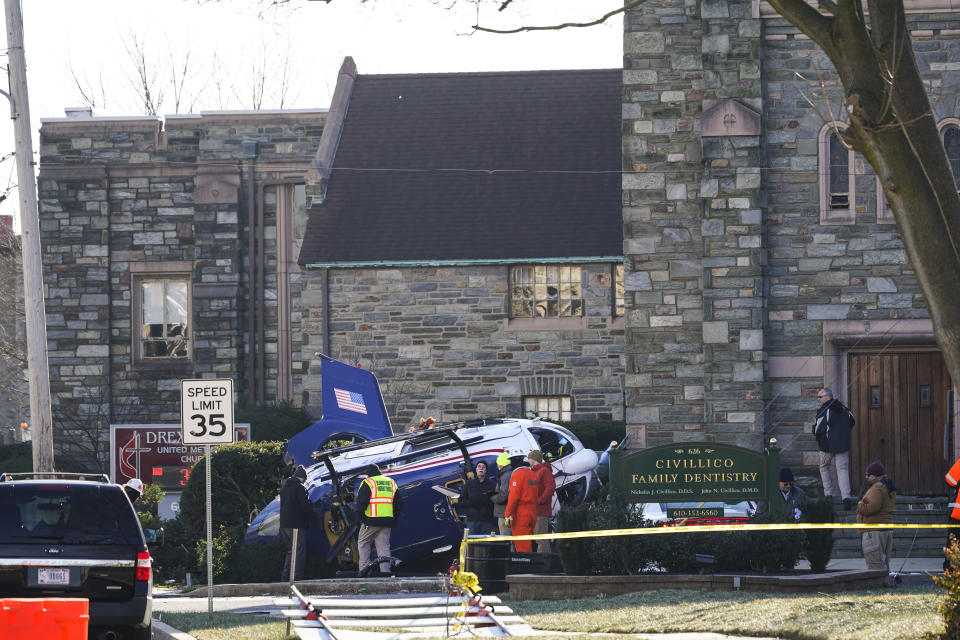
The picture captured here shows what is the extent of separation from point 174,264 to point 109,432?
146 inches

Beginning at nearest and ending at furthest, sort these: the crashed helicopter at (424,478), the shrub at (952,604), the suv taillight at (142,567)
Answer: the shrub at (952,604) → the suv taillight at (142,567) → the crashed helicopter at (424,478)

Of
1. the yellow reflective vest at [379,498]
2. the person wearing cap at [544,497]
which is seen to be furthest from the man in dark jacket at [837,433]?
the yellow reflective vest at [379,498]

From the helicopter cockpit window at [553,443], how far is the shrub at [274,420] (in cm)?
886

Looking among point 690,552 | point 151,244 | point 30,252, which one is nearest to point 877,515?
point 690,552

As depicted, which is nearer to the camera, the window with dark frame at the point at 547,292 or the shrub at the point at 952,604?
the shrub at the point at 952,604

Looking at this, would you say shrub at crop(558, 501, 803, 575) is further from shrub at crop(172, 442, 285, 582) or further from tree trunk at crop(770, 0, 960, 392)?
tree trunk at crop(770, 0, 960, 392)

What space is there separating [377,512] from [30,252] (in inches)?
211

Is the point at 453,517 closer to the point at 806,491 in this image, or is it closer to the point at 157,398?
the point at 806,491

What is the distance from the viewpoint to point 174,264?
105ft

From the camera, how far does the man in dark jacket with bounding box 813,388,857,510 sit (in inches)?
861

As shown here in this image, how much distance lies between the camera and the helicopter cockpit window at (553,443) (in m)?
21.6

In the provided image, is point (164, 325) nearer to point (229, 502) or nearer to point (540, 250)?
point (540, 250)

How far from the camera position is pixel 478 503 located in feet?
64.5

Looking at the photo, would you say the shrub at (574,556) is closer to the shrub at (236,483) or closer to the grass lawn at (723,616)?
the grass lawn at (723,616)
